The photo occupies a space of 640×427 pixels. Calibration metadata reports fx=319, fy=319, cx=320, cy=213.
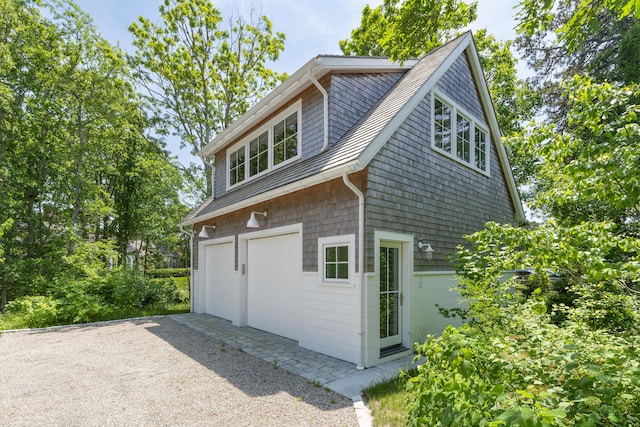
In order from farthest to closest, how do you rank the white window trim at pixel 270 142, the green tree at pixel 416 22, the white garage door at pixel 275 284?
1. the white window trim at pixel 270 142
2. the white garage door at pixel 275 284
3. the green tree at pixel 416 22

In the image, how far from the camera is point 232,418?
359 centimetres

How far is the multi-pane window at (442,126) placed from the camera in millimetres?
7305

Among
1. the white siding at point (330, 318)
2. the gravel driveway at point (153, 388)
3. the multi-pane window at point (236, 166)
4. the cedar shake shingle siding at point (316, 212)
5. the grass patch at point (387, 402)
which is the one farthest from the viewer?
the multi-pane window at point (236, 166)

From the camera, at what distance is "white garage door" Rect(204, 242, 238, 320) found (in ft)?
29.6

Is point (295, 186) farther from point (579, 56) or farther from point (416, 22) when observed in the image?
point (579, 56)

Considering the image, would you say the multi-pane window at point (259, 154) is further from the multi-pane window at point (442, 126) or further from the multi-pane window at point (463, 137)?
the multi-pane window at point (463, 137)

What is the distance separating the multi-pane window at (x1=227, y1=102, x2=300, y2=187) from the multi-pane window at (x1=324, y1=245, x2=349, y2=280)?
2.73 meters

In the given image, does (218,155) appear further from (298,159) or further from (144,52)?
(144,52)

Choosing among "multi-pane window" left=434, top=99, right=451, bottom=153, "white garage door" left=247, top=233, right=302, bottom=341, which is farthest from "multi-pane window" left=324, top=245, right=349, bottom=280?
"multi-pane window" left=434, top=99, right=451, bottom=153

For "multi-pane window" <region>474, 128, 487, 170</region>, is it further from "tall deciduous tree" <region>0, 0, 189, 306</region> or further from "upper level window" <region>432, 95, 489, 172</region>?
"tall deciduous tree" <region>0, 0, 189, 306</region>

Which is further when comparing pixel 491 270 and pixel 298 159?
pixel 298 159

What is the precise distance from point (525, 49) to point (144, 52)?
17.9 m

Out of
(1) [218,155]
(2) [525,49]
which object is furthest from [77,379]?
(2) [525,49]

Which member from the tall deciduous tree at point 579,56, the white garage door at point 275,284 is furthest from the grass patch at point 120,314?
the tall deciduous tree at point 579,56
